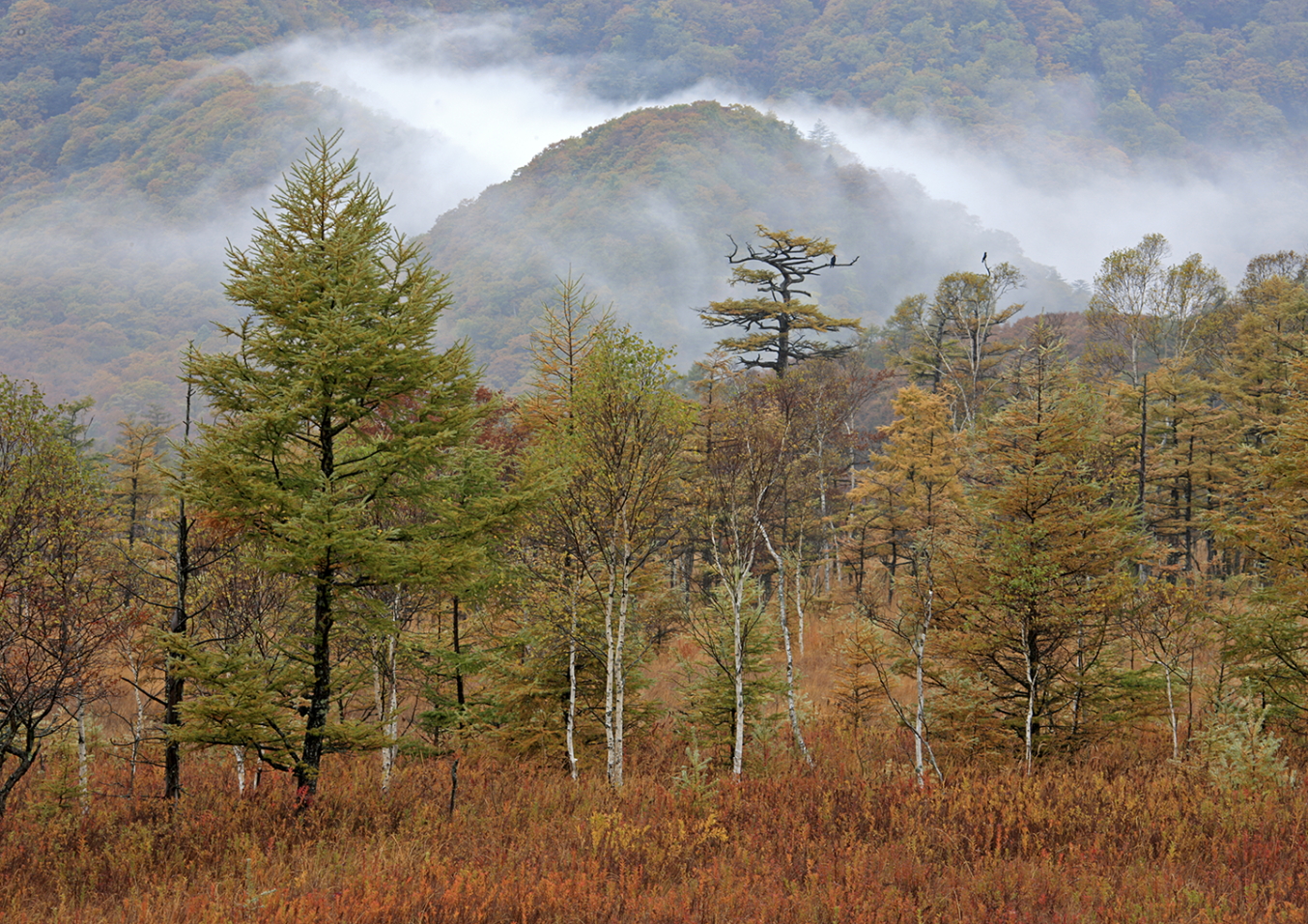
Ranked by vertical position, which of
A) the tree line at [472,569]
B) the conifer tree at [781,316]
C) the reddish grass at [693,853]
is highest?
the conifer tree at [781,316]

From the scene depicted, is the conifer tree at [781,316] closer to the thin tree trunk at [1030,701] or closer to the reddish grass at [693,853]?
the thin tree trunk at [1030,701]

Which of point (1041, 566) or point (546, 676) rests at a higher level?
point (1041, 566)

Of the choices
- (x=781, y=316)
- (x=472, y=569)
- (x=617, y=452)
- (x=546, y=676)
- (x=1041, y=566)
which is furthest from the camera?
(x=781, y=316)

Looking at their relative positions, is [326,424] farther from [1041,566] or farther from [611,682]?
[1041,566]

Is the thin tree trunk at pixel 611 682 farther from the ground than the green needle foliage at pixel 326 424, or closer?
closer

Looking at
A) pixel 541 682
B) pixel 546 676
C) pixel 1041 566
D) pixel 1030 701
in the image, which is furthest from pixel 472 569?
pixel 1041 566

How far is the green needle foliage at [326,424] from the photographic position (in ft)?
30.3

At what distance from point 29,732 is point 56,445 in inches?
171

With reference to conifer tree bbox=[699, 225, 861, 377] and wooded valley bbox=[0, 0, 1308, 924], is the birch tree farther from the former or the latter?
conifer tree bbox=[699, 225, 861, 377]

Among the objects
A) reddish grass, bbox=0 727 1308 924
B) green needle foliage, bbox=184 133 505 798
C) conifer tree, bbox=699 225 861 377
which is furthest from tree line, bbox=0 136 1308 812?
conifer tree, bbox=699 225 861 377

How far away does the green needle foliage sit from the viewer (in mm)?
9242

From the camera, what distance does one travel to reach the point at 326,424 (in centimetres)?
1012

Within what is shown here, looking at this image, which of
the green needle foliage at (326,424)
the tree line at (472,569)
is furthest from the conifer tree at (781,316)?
the green needle foliage at (326,424)

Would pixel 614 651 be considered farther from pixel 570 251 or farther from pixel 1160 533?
pixel 570 251
